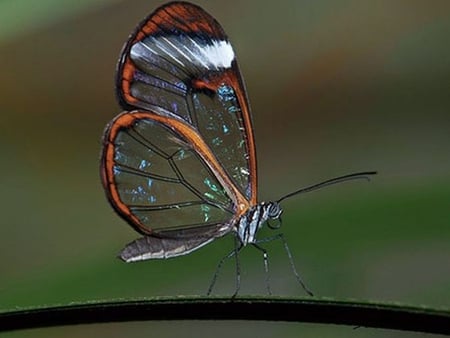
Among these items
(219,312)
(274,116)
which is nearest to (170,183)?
(219,312)

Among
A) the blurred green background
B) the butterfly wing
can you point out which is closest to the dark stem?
the butterfly wing

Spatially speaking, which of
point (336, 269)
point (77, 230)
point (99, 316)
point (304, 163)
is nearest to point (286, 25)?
point (304, 163)

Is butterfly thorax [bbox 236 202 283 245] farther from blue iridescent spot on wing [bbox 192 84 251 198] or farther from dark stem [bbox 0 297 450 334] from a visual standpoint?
dark stem [bbox 0 297 450 334]

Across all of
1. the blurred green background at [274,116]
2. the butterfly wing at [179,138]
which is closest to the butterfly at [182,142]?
the butterfly wing at [179,138]

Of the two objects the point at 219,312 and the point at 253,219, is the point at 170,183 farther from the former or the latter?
the point at 219,312

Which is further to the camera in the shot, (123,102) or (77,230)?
(77,230)

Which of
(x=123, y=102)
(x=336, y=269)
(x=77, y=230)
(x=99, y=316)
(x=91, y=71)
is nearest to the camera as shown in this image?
(x=99, y=316)

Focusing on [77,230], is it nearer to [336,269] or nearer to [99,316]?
[336,269]
